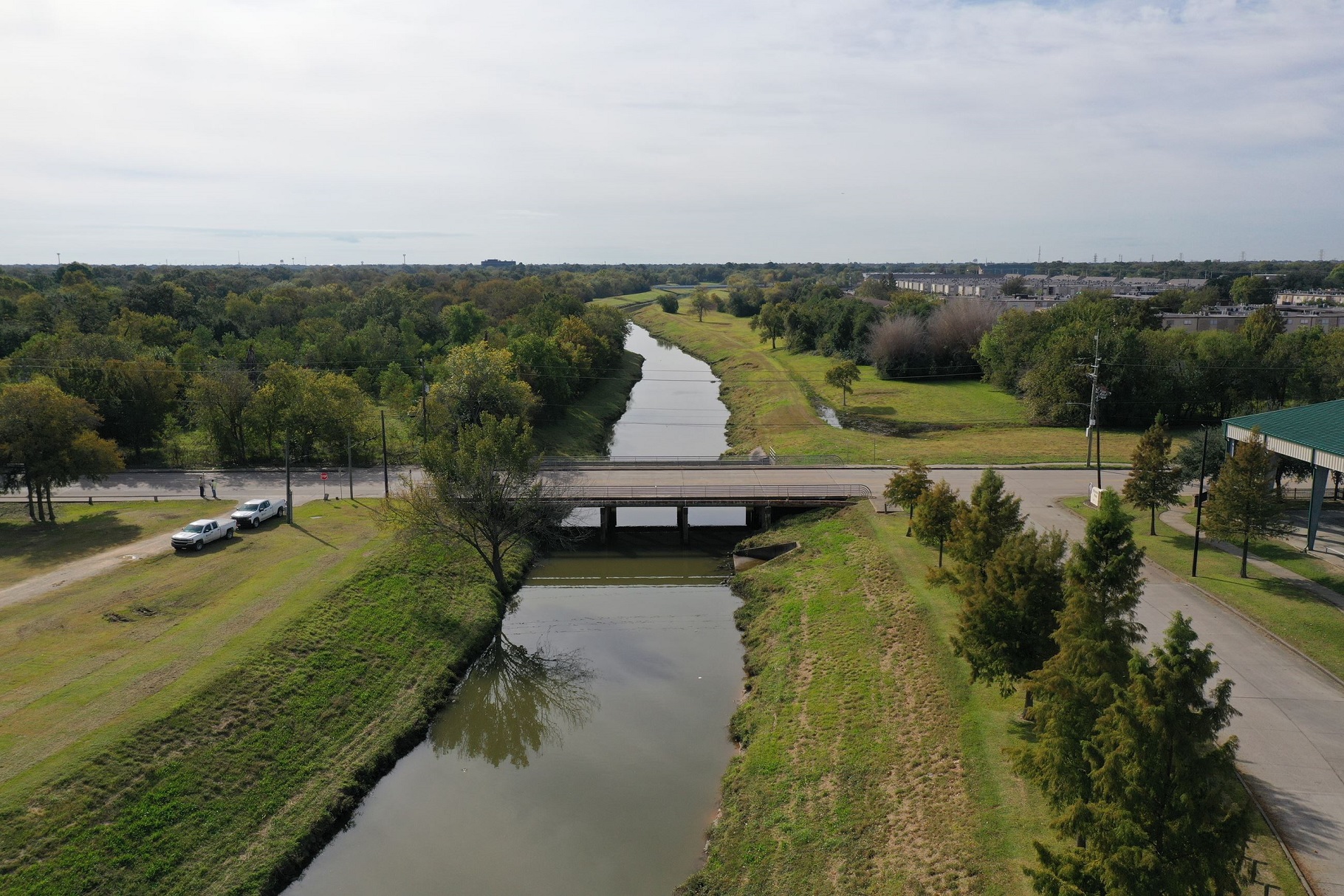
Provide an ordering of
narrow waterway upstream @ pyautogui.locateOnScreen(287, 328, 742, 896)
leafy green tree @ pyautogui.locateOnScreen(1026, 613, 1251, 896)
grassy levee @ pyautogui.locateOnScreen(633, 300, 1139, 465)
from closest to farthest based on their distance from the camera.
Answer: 1. leafy green tree @ pyautogui.locateOnScreen(1026, 613, 1251, 896)
2. narrow waterway upstream @ pyautogui.locateOnScreen(287, 328, 742, 896)
3. grassy levee @ pyautogui.locateOnScreen(633, 300, 1139, 465)

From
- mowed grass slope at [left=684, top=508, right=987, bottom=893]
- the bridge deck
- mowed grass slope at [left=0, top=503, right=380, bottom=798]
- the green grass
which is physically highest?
the bridge deck

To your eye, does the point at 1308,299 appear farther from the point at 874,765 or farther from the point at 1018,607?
the point at 874,765

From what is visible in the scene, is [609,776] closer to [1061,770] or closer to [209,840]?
[209,840]

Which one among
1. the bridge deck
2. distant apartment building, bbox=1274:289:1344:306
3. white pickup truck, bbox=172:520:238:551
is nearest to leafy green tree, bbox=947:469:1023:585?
the bridge deck

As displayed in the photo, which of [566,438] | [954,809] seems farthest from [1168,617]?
[566,438]

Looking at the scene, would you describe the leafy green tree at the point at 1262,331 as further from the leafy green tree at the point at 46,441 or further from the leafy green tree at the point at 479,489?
the leafy green tree at the point at 46,441

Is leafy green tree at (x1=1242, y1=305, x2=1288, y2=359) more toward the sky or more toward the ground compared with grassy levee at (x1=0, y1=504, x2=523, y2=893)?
more toward the sky

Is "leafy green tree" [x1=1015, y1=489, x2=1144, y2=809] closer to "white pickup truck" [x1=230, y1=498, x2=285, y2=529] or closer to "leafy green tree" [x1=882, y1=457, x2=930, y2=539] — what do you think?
"leafy green tree" [x1=882, y1=457, x2=930, y2=539]

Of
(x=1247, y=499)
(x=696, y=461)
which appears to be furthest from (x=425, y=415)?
(x=1247, y=499)
